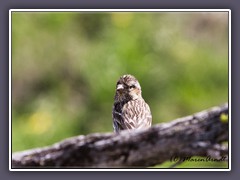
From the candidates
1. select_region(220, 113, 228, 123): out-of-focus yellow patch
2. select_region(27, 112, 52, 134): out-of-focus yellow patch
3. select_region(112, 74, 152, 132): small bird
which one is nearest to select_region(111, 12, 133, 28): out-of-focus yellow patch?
select_region(112, 74, 152, 132): small bird

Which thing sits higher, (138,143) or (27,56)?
(27,56)

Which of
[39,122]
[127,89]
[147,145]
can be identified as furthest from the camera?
[39,122]

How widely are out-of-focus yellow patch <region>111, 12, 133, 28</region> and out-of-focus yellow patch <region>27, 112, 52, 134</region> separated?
908 mm

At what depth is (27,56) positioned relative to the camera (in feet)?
27.3

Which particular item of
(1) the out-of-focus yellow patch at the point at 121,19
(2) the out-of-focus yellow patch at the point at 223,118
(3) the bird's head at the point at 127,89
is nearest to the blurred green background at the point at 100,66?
(1) the out-of-focus yellow patch at the point at 121,19

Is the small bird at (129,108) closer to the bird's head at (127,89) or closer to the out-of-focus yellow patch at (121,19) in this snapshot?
the bird's head at (127,89)

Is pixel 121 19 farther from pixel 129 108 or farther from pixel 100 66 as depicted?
pixel 129 108

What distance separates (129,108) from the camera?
752 cm

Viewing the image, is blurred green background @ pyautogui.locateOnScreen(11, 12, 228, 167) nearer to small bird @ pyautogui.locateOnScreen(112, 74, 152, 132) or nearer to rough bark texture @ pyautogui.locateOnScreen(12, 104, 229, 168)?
small bird @ pyautogui.locateOnScreen(112, 74, 152, 132)

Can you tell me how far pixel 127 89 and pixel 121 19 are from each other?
2.43 feet

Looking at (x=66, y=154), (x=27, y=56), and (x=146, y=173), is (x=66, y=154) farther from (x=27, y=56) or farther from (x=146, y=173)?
(x=27, y=56)

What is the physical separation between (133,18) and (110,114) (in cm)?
82

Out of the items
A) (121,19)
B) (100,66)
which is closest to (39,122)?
(100,66)
